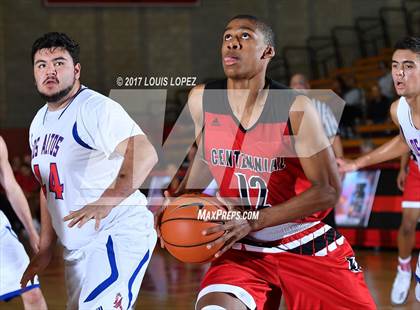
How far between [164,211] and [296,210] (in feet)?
2.07

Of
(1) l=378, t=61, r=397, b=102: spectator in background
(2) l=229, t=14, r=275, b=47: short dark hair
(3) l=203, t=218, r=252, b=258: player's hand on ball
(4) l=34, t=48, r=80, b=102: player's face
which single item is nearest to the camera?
(3) l=203, t=218, r=252, b=258: player's hand on ball

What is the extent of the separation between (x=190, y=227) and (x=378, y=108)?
9588mm

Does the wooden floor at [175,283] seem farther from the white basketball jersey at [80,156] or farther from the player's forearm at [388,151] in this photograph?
the white basketball jersey at [80,156]

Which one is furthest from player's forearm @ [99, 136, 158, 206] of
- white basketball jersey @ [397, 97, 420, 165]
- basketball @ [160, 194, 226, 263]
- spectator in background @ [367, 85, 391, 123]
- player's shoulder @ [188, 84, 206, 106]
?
spectator in background @ [367, 85, 391, 123]

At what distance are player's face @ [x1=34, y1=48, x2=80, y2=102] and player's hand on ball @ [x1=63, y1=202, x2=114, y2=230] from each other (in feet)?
2.42

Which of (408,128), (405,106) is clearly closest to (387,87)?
(405,106)

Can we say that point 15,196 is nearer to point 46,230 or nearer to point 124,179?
point 46,230

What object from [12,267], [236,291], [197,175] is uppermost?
[197,175]

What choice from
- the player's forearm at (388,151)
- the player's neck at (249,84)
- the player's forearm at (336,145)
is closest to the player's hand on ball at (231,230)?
the player's neck at (249,84)

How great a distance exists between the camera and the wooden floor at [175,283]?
6895 millimetres

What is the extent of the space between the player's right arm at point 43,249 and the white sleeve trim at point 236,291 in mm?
905

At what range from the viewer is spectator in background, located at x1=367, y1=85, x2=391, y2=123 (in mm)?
12695

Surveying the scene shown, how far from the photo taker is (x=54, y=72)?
4051 mm

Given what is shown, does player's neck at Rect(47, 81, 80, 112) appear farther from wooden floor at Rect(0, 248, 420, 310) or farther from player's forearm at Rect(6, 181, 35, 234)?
wooden floor at Rect(0, 248, 420, 310)
